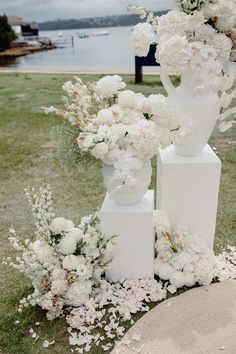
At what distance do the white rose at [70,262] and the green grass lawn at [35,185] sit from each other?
35 centimetres

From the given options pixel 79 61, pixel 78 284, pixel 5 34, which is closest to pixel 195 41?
pixel 78 284

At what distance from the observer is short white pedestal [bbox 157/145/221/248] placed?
115 inches

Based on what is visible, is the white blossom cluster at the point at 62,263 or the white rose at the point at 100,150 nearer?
the white rose at the point at 100,150

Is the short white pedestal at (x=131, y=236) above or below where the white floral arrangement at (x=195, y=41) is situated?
below

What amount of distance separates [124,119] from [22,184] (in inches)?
94.6

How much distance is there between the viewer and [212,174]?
291cm

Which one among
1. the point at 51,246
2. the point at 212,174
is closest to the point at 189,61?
the point at 212,174

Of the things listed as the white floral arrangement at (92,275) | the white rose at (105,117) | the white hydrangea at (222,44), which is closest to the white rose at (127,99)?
the white rose at (105,117)

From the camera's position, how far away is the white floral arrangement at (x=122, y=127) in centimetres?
251

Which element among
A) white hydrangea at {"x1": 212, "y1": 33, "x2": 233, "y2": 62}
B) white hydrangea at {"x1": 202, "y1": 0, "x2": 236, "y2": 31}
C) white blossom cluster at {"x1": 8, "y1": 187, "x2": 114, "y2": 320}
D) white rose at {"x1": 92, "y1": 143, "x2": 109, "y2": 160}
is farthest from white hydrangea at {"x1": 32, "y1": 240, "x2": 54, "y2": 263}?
white hydrangea at {"x1": 202, "y1": 0, "x2": 236, "y2": 31}

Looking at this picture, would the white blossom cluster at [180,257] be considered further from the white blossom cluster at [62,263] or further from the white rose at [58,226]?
the white rose at [58,226]

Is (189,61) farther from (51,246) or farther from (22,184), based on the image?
(22,184)

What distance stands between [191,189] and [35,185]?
2.22 metres

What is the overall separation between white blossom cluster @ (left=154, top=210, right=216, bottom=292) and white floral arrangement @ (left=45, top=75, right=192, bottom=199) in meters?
0.62
